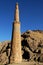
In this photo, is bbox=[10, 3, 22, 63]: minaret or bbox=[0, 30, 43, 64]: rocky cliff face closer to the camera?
bbox=[10, 3, 22, 63]: minaret

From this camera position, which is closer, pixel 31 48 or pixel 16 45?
pixel 16 45

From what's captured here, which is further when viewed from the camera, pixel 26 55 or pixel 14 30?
pixel 26 55

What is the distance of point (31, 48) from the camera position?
3991 centimetres

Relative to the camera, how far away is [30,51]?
39.0 metres

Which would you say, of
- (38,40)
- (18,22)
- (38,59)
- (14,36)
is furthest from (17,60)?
(38,40)

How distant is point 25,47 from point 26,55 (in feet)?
8.02

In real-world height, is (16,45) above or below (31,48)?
above

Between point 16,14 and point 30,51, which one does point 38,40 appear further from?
point 16,14

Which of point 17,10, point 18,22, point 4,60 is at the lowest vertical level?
point 4,60

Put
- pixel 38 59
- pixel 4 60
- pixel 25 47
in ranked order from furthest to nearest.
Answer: pixel 25 47
pixel 4 60
pixel 38 59

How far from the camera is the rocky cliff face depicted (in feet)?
119

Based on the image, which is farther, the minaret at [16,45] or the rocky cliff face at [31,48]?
the rocky cliff face at [31,48]

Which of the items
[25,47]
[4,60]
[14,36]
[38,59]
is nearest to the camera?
[14,36]

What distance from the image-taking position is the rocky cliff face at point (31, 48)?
119 feet
